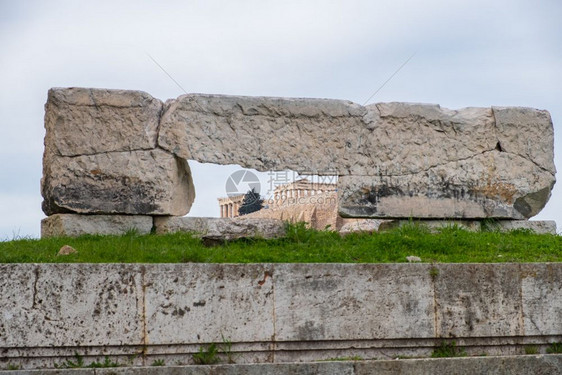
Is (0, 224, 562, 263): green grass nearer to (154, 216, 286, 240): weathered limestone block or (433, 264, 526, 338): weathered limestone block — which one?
(154, 216, 286, 240): weathered limestone block

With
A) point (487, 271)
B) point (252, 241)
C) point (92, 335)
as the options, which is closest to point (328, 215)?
point (252, 241)

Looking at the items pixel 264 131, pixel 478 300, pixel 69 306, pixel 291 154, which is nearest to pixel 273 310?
pixel 69 306

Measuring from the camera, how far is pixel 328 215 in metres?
12.8

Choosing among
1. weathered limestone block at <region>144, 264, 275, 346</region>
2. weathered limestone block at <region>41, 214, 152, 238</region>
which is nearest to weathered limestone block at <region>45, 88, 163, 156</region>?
weathered limestone block at <region>41, 214, 152, 238</region>

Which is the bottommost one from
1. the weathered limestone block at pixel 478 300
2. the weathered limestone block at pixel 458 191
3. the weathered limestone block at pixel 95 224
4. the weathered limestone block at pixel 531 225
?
the weathered limestone block at pixel 478 300

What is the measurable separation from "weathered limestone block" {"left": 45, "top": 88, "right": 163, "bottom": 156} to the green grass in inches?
48.9

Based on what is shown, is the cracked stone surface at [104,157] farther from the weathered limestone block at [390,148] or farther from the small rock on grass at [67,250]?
the small rock on grass at [67,250]

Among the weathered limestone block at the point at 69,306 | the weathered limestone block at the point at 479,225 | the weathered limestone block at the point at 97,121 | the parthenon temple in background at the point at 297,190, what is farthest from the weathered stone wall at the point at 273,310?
the parthenon temple in background at the point at 297,190

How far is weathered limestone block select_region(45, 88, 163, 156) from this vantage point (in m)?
9.24

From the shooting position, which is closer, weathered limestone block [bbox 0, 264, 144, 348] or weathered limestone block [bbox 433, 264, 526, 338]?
weathered limestone block [bbox 0, 264, 144, 348]

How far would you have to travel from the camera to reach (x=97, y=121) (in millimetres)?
9312

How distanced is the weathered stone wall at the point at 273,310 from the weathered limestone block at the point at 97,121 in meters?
3.35

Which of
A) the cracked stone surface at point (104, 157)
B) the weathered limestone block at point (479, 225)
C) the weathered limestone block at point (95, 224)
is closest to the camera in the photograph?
the weathered limestone block at point (95, 224)

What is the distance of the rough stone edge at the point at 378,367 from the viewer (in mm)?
→ 5969
